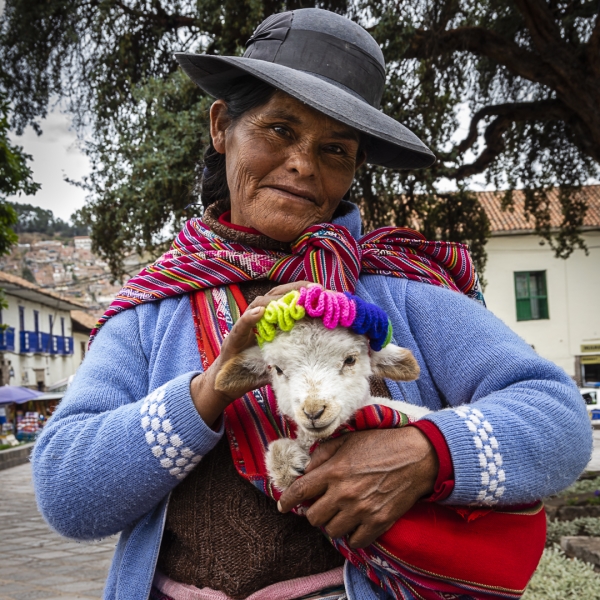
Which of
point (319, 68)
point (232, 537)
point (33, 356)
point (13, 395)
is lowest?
point (13, 395)

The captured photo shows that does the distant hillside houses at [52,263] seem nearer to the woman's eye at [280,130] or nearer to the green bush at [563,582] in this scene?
the green bush at [563,582]

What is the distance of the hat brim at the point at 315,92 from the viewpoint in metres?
1.84

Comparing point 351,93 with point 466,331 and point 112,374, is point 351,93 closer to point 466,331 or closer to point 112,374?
point 466,331

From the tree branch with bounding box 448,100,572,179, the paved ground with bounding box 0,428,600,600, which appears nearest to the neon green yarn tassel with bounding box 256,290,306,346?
the paved ground with bounding box 0,428,600,600

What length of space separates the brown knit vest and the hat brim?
0.97 m

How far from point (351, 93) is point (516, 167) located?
9.43 m

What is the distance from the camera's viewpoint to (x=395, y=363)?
173 cm

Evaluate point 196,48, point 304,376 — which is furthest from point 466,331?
point 196,48

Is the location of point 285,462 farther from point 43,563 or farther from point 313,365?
point 43,563

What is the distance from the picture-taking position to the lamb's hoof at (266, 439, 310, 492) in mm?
1615

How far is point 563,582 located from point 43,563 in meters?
5.54

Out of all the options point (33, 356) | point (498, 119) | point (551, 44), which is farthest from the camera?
point (33, 356)

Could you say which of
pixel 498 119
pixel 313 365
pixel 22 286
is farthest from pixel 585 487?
pixel 22 286

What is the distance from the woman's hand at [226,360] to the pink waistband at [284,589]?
45cm
